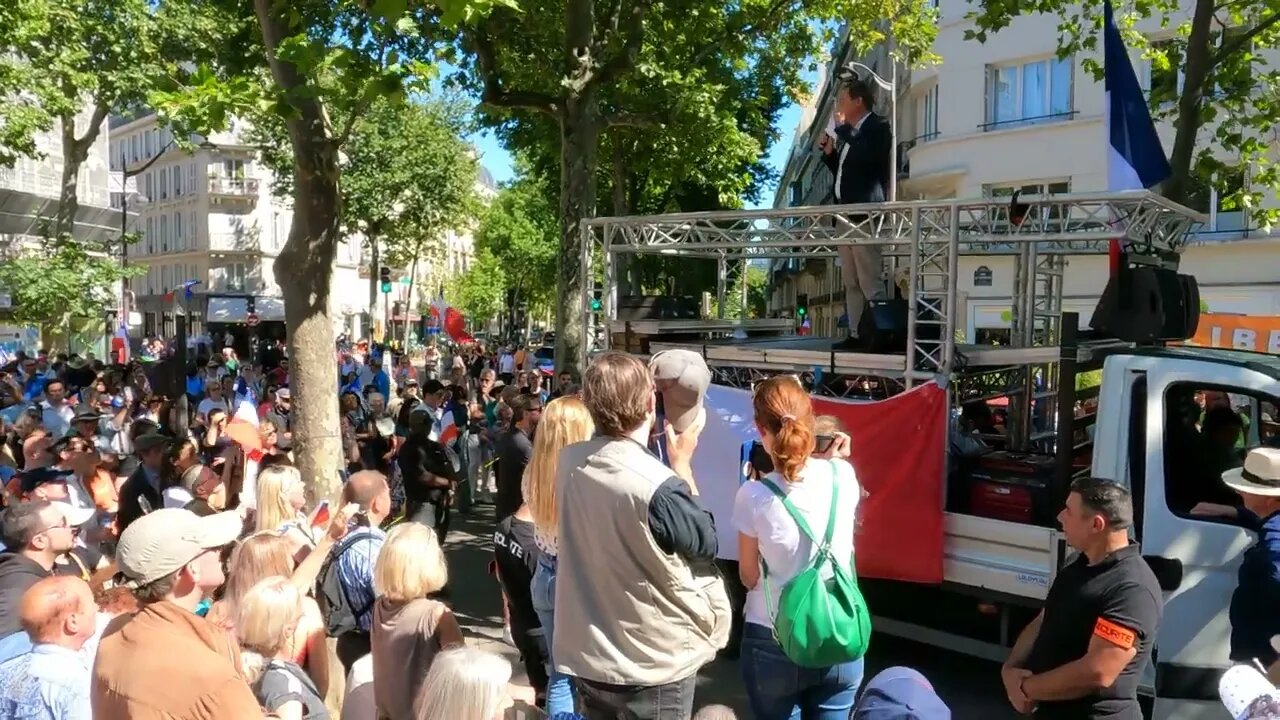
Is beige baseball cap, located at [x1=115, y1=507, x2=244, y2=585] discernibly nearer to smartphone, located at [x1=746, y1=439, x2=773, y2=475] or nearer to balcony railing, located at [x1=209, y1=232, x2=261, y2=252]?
smartphone, located at [x1=746, y1=439, x2=773, y2=475]

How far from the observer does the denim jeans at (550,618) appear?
11.9 feet

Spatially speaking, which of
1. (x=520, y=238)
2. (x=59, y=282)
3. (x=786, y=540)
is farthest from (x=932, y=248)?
(x=520, y=238)

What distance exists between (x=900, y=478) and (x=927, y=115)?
23877 mm

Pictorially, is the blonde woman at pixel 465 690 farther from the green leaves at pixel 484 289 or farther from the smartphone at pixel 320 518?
the green leaves at pixel 484 289

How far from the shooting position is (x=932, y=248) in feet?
24.0

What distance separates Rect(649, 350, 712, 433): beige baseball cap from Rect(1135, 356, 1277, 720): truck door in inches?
101

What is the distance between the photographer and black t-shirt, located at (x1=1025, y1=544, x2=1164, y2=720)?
315cm

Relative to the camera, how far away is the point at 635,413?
287cm

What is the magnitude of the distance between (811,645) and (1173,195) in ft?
24.9

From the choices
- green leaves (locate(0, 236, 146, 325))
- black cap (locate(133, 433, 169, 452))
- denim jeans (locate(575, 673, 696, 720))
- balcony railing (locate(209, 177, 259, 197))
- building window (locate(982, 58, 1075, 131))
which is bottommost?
denim jeans (locate(575, 673, 696, 720))

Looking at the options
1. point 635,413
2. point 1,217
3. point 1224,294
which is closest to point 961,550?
point 635,413

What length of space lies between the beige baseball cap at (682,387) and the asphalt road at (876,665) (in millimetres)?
2860

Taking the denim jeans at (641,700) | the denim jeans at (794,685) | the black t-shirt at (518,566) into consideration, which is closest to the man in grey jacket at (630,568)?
the denim jeans at (641,700)

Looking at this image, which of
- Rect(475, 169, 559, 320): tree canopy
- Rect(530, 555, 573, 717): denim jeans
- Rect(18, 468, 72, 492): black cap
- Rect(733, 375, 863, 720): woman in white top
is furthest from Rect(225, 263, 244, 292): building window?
Rect(733, 375, 863, 720): woman in white top
